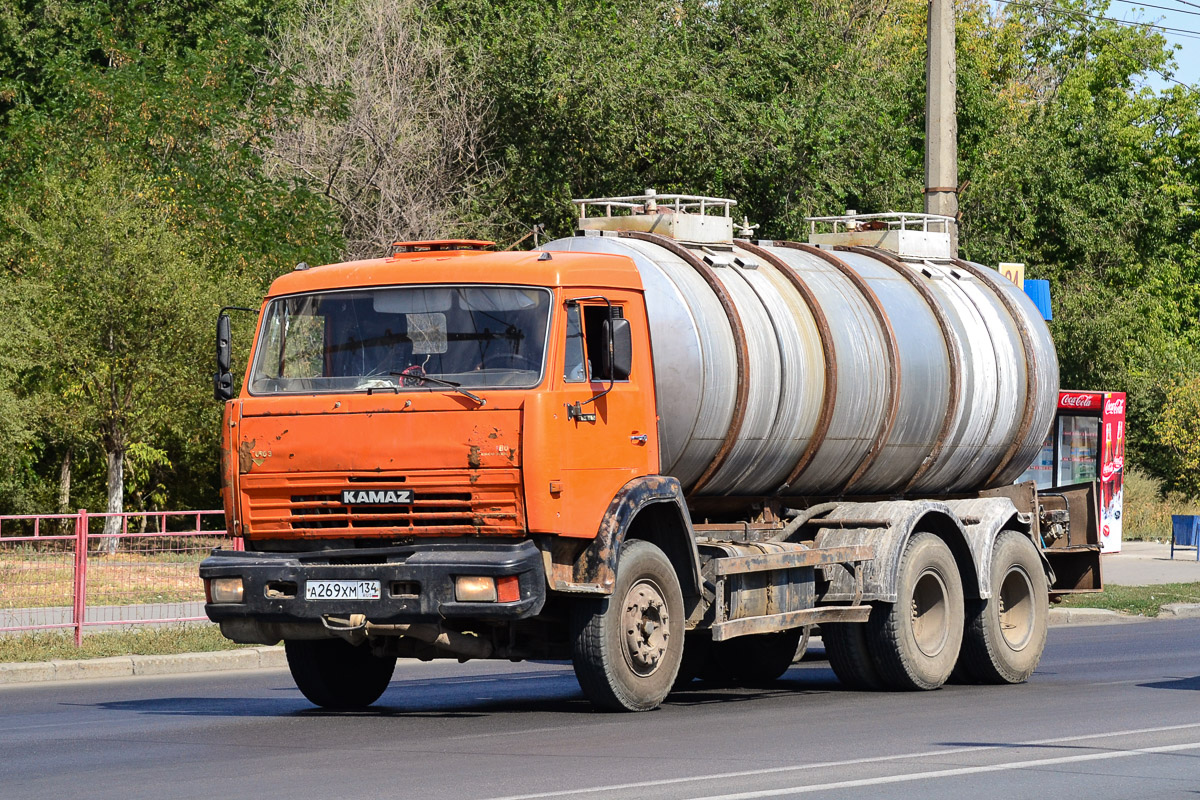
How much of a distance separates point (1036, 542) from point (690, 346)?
509 centimetres

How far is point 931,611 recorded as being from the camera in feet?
46.3

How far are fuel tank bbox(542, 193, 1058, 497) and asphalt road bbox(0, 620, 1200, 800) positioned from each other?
1811 mm

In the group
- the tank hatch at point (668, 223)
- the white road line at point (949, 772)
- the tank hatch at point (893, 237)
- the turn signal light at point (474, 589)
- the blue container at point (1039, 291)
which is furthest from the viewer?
the blue container at point (1039, 291)

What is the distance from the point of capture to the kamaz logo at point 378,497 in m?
10.7

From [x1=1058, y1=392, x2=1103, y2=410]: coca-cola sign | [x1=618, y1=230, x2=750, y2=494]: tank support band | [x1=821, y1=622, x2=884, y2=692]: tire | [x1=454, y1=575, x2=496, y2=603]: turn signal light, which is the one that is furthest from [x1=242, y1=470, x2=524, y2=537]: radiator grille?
[x1=1058, y1=392, x2=1103, y2=410]: coca-cola sign

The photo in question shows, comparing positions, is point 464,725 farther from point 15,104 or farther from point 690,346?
point 15,104

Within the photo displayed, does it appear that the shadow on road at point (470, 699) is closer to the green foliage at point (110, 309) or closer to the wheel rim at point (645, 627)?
the wheel rim at point (645, 627)

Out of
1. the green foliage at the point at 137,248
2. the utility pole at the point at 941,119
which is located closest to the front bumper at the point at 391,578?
the utility pole at the point at 941,119

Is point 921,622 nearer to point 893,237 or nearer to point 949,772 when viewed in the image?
point 893,237

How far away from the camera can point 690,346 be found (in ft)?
39.8

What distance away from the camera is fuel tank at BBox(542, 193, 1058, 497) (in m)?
12.4

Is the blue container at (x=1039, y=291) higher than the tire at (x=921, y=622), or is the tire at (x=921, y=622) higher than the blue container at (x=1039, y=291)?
the blue container at (x=1039, y=291)

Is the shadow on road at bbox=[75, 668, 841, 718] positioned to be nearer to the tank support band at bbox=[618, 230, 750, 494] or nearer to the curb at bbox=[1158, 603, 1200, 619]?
the tank support band at bbox=[618, 230, 750, 494]

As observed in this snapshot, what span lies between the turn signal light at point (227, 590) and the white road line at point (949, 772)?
425cm
